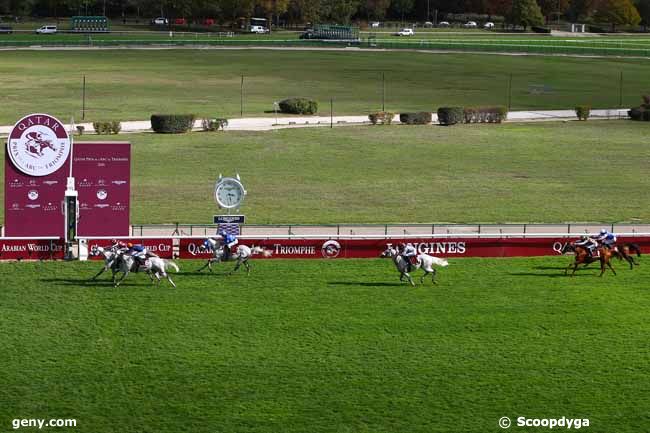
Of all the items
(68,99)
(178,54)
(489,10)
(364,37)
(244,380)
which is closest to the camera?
(244,380)

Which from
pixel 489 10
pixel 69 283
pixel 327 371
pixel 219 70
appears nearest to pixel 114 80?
pixel 219 70

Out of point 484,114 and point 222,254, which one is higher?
point 484,114

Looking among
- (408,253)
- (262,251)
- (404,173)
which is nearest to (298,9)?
(404,173)

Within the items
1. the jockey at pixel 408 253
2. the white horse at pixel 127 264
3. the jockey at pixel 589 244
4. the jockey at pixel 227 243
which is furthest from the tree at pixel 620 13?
the white horse at pixel 127 264

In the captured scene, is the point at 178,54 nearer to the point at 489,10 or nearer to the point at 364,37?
the point at 364,37

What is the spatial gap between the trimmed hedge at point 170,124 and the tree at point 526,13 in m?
126

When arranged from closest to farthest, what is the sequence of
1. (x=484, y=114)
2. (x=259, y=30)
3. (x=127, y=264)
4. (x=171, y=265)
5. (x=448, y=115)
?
(x=127, y=264), (x=171, y=265), (x=448, y=115), (x=484, y=114), (x=259, y=30)

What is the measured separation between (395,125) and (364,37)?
295 feet

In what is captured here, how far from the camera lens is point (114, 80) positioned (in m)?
Answer: 92.6

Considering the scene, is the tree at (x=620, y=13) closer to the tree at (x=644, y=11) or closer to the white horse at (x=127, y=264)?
the tree at (x=644, y=11)

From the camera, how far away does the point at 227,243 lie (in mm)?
32156

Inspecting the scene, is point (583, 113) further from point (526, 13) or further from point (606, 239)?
point (526, 13)

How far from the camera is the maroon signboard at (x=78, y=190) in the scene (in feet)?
110

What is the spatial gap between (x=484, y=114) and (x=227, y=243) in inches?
1688
